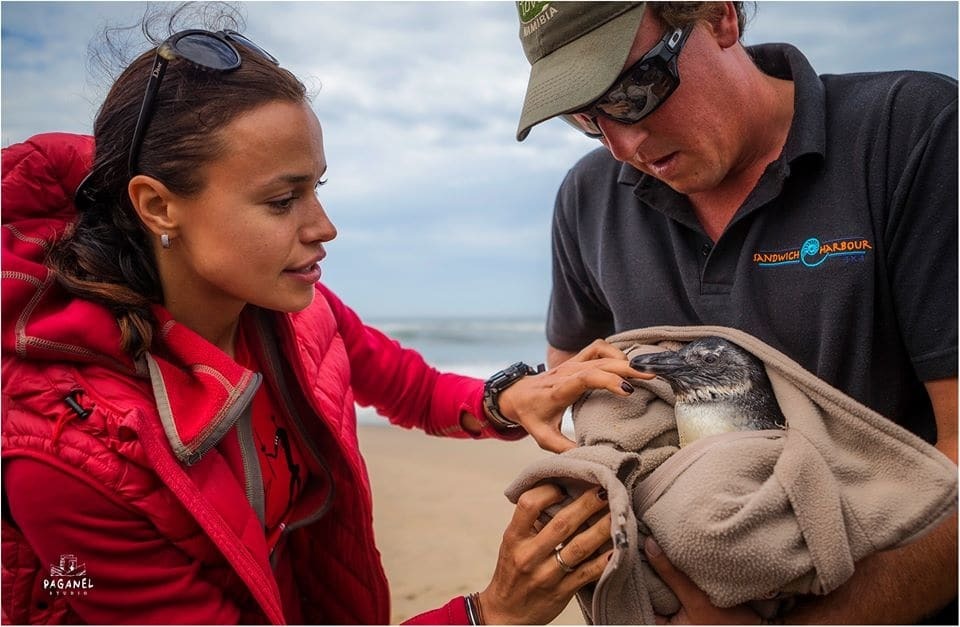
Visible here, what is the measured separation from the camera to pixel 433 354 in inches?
628

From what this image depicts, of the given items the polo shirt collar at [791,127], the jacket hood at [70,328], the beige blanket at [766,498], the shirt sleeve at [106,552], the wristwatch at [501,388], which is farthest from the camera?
the wristwatch at [501,388]

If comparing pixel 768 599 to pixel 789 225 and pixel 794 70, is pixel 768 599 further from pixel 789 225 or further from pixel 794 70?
pixel 794 70

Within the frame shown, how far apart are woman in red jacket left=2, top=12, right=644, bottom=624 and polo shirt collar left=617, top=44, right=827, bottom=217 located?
2.07 ft

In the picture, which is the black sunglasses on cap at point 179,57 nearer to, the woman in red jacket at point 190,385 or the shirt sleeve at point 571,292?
the woman in red jacket at point 190,385

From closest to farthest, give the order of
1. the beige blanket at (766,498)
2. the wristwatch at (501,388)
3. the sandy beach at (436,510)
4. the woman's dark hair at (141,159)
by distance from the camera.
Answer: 1. the beige blanket at (766,498)
2. the woman's dark hair at (141,159)
3. the wristwatch at (501,388)
4. the sandy beach at (436,510)

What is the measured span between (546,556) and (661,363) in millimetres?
526

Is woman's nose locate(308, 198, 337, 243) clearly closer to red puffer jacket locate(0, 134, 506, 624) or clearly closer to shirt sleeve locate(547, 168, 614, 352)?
red puffer jacket locate(0, 134, 506, 624)

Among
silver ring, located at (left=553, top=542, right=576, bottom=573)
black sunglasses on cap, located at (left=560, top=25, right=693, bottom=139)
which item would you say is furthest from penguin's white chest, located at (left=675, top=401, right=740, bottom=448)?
→ black sunglasses on cap, located at (left=560, top=25, right=693, bottom=139)

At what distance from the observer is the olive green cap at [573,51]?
2018 mm

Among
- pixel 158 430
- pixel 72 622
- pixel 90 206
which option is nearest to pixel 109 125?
pixel 90 206

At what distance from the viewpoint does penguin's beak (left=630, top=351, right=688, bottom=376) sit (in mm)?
1866

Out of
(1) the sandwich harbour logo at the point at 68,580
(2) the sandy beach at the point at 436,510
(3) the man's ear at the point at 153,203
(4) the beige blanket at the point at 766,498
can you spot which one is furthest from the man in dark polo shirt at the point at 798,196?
(2) the sandy beach at the point at 436,510

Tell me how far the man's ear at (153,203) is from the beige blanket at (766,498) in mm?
1132

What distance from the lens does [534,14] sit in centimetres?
226
